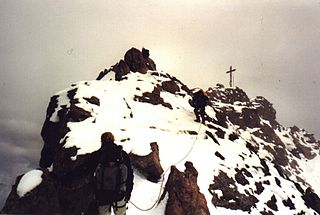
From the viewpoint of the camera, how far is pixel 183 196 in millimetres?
19219

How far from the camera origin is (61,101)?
29.9 m

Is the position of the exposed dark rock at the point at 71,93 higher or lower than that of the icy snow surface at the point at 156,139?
higher

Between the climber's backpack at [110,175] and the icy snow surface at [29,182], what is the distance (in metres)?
14.5

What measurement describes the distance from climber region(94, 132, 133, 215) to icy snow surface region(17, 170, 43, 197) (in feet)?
47.0

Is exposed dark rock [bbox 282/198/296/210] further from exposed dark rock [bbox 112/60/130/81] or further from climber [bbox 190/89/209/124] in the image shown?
exposed dark rock [bbox 112/60/130/81]

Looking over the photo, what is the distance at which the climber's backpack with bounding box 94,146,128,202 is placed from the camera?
712 cm

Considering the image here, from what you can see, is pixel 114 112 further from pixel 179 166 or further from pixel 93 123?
pixel 179 166

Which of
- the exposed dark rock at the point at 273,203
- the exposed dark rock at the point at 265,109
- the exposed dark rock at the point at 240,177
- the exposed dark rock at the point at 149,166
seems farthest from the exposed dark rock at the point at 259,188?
the exposed dark rock at the point at 265,109

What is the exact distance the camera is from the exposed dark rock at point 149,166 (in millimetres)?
20766

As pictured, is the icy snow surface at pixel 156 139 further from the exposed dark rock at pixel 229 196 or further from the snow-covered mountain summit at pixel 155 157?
the exposed dark rock at pixel 229 196

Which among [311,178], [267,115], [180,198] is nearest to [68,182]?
[180,198]

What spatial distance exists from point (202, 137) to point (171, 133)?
2.55 metres

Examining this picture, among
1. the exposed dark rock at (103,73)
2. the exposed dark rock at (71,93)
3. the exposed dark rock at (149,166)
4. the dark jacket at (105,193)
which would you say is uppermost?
the exposed dark rock at (103,73)

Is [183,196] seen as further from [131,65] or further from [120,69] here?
[131,65]
